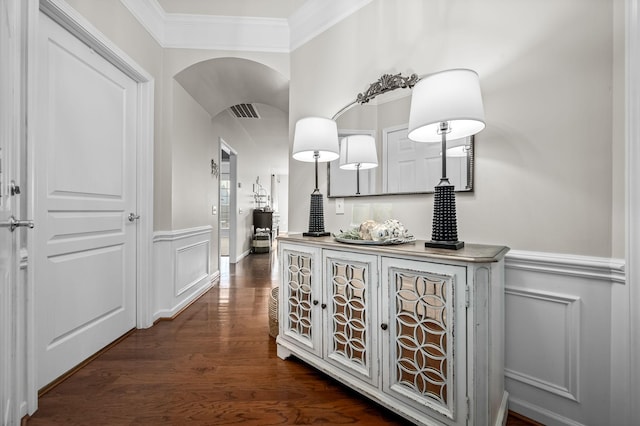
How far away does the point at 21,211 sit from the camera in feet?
4.49

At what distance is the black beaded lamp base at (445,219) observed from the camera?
4.15 feet

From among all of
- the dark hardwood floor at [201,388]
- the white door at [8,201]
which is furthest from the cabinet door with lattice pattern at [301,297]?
the white door at [8,201]

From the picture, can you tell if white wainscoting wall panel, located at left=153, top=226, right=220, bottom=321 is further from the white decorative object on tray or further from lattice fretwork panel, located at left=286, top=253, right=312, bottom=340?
the white decorative object on tray

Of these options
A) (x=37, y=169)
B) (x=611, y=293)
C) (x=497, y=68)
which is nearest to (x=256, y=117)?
(x=37, y=169)

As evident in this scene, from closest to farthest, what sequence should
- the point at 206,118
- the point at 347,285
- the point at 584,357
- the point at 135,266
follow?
1. the point at 584,357
2. the point at 347,285
3. the point at 135,266
4. the point at 206,118

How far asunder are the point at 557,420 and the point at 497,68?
5.43ft

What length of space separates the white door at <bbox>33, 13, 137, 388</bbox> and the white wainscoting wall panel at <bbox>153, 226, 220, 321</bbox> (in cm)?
25

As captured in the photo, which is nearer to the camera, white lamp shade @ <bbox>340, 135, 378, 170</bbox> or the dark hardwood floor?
the dark hardwood floor

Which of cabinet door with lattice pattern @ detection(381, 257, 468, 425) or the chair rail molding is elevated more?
the chair rail molding

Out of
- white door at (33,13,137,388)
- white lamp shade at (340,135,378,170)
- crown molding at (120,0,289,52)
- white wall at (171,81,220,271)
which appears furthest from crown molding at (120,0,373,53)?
white lamp shade at (340,135,378,170)

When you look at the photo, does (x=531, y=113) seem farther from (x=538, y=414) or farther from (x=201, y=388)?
(x=201, y=388)

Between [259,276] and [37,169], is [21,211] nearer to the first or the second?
[37,169]

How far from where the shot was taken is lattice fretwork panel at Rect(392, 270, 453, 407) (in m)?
1.13

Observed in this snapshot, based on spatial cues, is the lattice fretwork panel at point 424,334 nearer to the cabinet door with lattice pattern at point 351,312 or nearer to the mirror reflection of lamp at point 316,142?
the cabinet door with lattice pattern at point 351,312
